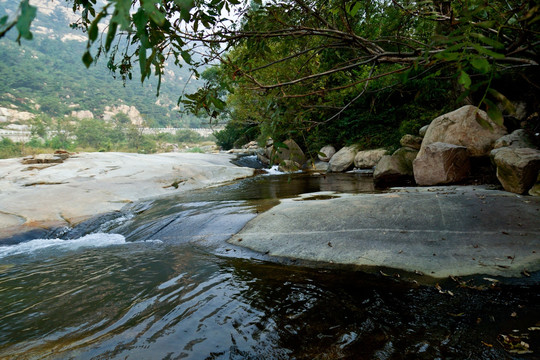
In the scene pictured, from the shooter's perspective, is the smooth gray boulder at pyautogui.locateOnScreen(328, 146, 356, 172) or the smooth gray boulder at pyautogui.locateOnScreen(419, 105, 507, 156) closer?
the smooth gray boulder at pyautogui.locateOnScreen(419, 105, 507, 156)

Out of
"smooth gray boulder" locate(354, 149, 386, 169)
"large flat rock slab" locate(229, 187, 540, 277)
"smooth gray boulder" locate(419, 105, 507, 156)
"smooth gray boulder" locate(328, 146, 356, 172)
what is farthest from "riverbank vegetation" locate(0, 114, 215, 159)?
"large flat rock slab" locate(229, 187, 540, 277)

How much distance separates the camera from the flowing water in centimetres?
183

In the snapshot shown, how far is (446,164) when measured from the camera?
5.78m

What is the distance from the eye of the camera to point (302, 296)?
2492 mm

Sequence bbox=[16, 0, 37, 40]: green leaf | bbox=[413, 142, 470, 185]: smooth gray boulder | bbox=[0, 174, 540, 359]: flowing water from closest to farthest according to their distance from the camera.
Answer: bbox=[16, 0, 37, 40]: green leaf < bbox=[0, 174, 540, 359]: flowing water < bbox=[413, 142, 470, 185]: smooth gray boulder

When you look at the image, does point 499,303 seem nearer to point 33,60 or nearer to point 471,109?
point 471,109

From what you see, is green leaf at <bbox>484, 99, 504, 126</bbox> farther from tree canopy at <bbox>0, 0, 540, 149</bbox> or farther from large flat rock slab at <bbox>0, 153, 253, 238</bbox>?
large flat rock slab at <bbox>0, 153, 253, 238</bbox>

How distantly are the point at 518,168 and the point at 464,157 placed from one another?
81.9 inches

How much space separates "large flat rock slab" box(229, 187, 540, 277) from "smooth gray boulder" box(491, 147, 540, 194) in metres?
0.21

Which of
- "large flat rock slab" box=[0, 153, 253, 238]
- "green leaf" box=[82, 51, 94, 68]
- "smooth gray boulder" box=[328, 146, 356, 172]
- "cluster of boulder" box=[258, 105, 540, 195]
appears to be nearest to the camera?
"green leaf" box=[82, 51, 94, 68]

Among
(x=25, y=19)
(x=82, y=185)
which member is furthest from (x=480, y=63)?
(x=82, y=185)

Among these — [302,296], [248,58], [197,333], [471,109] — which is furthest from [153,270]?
[471,109]

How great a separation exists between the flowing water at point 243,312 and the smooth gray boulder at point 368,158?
824 centimetres

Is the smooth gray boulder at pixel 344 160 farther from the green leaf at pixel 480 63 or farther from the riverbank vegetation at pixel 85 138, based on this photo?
the riverbank vegetation at pixel 85 138
